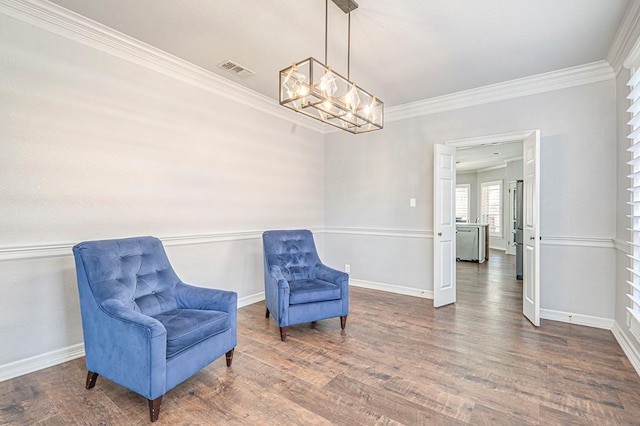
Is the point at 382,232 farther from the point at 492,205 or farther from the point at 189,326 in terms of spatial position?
the point at 492,205

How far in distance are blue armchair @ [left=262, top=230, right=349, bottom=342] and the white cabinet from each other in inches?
199

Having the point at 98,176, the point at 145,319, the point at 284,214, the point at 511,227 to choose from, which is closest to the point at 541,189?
the point at 284,214

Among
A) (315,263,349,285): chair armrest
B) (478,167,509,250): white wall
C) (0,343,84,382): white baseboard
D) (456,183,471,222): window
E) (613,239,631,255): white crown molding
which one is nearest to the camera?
(0,343,84,382): white baseboard

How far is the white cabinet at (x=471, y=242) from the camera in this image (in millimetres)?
7219

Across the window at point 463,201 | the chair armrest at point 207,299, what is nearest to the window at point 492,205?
the window at point 463,201

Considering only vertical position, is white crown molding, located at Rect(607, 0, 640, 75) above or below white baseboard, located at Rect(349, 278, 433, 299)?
above

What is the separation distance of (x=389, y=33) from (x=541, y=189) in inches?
96.6

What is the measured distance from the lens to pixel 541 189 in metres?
3.52

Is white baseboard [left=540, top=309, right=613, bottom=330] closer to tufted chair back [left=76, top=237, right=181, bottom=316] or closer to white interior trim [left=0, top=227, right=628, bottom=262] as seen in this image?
white interior trim [left=0, top=227, right=628, bottom=262]

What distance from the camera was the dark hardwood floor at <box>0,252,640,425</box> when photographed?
1.82 metres

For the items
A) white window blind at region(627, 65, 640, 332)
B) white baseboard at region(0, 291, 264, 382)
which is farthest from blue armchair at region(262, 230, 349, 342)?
white window blind at region(627, 65, 640, 332)

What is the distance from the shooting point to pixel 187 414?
183 centimetres

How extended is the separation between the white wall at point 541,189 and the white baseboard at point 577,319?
14mm

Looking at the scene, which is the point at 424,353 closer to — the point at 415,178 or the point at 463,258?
the point at 415,178
